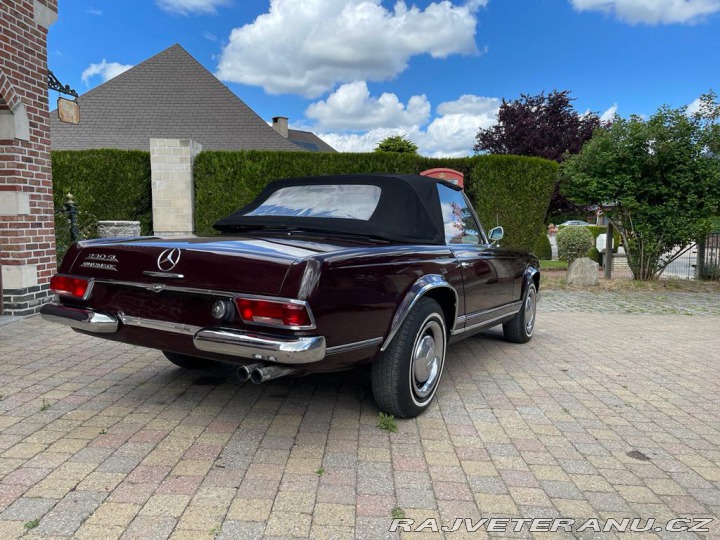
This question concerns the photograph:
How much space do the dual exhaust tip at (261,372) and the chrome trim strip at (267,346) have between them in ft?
0.24

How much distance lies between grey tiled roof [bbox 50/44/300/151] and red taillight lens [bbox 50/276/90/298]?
61.9 ft

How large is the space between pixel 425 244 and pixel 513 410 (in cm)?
131

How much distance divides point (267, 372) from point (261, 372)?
0.03m

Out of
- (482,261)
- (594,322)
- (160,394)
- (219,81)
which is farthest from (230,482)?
(219,81)

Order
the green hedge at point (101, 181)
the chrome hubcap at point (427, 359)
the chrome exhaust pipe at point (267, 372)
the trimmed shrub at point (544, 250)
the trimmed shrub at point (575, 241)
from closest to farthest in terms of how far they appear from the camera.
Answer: the chrome exhaust pipe at point (267, 372)
the chrome hubcap at point (427, 359)
the green hedge at point (101, 181)
the trimmed shrub at point (575, 241)
the trimmed shrub at point (544, 250)

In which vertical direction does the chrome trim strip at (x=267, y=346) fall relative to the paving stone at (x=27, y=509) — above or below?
above

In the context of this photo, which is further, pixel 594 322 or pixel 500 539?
pixel 594 322

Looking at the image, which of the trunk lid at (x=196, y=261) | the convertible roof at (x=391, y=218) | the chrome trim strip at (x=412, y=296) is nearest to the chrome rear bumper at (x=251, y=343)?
the trunk lid at (x=196, y=261)

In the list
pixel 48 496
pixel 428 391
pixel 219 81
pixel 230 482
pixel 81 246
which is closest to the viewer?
pixel 48 496

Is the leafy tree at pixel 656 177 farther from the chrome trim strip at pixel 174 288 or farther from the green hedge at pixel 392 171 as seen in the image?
the chrome trim strip at pixel 174 288

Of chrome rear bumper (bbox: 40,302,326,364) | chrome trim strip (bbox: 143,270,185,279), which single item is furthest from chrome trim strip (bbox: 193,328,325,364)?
chrome trim strip (bbox: 143,270,185,279)

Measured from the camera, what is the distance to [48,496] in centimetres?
227

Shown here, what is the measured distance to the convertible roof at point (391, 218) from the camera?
348 cm

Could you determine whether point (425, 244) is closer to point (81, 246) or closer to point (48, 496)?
point (81, 246)
